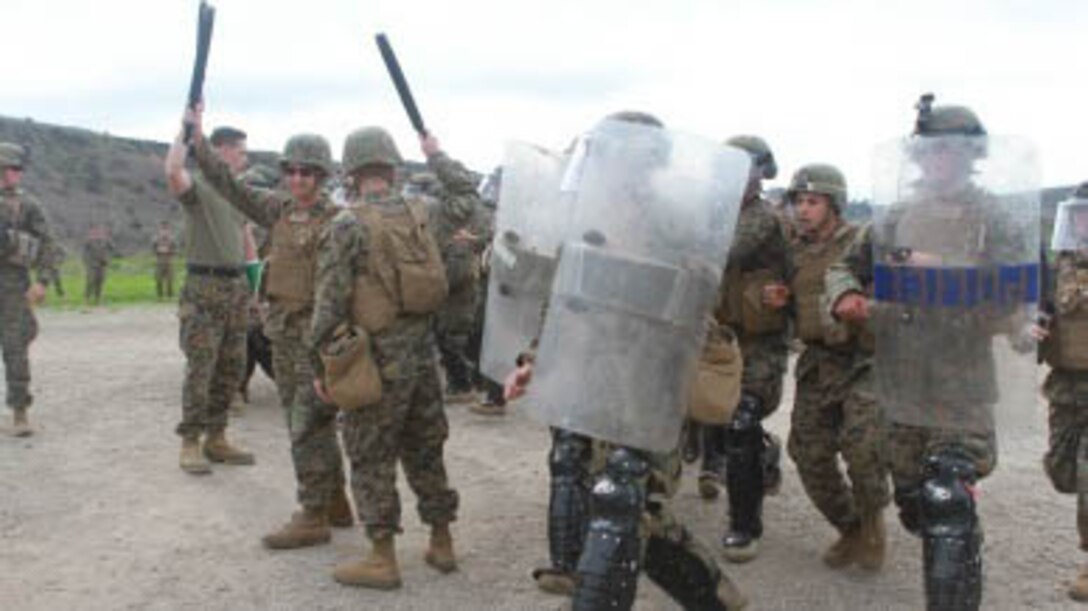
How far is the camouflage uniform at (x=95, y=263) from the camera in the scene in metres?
21.8

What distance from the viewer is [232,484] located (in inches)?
263

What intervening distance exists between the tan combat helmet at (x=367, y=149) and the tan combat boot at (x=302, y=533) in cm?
177

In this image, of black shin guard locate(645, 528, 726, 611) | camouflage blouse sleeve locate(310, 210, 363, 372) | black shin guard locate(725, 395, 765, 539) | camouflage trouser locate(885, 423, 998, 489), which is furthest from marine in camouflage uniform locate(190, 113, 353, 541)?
camouflage trouser locate(885, 423, 998, 489)

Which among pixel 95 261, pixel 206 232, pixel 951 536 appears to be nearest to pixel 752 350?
pixel 951 536

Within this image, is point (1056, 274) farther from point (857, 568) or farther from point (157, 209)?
point (157, 209)

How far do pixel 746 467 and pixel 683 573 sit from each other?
1526 millimetres

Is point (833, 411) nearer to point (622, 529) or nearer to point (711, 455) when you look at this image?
point (711, 455)

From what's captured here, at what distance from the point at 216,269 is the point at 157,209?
47.2 metres

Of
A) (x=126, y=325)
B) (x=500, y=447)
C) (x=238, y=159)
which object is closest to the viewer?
(x=238, y=159)

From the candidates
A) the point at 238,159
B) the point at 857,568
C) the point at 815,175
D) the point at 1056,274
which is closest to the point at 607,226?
the point at 815,175

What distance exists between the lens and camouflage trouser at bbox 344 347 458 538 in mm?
4836

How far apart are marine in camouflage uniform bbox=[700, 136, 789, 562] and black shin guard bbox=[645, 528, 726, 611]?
1430 millimetres

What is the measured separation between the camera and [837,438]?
17.1 feet

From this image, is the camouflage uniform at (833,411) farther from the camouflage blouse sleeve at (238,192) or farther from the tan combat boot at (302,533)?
the camouflage blouse sleeve at (238,192)
